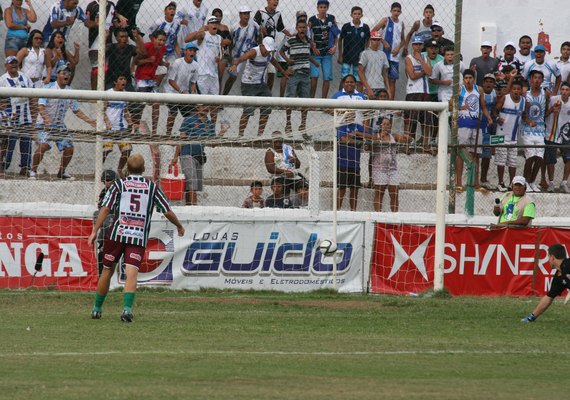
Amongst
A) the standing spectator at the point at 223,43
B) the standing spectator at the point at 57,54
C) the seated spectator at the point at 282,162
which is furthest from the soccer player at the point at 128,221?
the standing spectator at the point at 223,43

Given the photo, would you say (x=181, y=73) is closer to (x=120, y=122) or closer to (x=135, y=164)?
(x=120, y=122)

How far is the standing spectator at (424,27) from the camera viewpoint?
2271cm

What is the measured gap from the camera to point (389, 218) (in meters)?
17.4

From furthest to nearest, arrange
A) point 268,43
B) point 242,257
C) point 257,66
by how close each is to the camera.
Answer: point 257,66 → point 268,43 → point 242,257

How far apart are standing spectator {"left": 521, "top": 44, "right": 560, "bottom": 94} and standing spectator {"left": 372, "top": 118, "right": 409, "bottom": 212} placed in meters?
5.48

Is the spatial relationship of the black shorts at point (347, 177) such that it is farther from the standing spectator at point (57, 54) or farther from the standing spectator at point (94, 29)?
the standing spectator at point (57, 54)

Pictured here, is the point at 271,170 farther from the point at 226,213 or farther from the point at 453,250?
the point at 453,250

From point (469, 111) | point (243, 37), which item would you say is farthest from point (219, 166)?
point (469, 111)

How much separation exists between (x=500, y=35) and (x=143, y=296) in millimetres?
13667

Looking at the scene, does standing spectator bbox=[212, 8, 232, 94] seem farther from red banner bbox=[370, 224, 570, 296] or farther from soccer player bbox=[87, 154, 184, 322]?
soccer player bbox=[87, 154, 184, 322]

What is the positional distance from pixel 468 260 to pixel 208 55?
7152 mm

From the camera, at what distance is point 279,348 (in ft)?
35.1

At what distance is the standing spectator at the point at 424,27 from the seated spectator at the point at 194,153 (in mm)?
6330

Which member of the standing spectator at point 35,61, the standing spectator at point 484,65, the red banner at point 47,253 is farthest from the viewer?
the standing spectator at point 484,65
